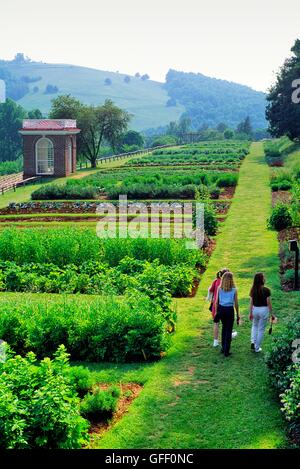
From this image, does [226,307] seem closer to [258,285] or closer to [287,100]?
[258,285]

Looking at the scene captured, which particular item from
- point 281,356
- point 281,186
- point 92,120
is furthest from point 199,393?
point 92,120

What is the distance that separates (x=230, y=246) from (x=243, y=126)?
125477 millimetres

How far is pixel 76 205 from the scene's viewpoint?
3266 cm

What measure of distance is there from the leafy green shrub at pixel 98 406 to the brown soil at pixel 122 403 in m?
0.14

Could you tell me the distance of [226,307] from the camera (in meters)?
11.4

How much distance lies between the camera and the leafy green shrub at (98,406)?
9.27m

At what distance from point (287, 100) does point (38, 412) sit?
184 feet

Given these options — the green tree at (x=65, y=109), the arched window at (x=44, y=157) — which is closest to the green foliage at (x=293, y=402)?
the arched window at (x=44, y=157)

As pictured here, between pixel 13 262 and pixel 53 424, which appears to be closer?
pixel 53 424

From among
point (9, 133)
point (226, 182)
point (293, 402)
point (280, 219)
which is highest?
point (9, 133)

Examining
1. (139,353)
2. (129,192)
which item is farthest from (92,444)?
(129,192)

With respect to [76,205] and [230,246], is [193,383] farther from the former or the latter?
[76,205]

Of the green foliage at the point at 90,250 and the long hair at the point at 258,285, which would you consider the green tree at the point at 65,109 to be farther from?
the long hair at the point at 258,285

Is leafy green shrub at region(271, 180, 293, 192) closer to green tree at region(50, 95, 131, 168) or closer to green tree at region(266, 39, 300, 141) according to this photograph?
green tree at region(266, 39, 300, 141)
